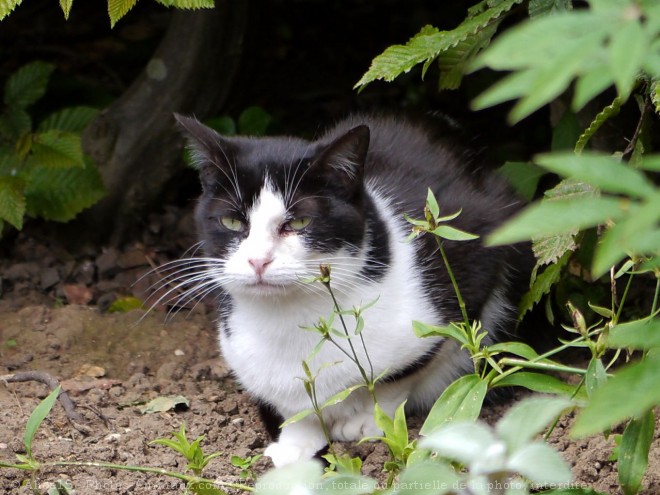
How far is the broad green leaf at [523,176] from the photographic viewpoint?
9.73 feet

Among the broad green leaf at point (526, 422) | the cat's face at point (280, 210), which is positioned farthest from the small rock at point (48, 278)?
the broad green leaf at point (526, 422)

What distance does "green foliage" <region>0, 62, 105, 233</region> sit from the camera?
3.22 metres

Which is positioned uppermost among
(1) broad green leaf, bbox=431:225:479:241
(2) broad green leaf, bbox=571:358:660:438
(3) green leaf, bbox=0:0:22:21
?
(3) green leaf, bbox=0:0:22:21

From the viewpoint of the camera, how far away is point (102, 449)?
7.37 feet

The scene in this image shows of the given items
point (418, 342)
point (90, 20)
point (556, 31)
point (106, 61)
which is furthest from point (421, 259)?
point (90, 20)

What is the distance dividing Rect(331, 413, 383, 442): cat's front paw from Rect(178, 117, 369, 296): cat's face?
1.42 feet

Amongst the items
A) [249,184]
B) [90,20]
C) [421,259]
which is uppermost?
[90,20]

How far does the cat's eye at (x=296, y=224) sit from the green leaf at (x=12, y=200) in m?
1.31

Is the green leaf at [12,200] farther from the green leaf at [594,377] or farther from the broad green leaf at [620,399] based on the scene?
the broad green leaf at [620,399]

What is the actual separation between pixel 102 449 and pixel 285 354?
0.51 meters

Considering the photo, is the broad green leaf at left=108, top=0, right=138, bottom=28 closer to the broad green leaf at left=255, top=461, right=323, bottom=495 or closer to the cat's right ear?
the cat's right ear

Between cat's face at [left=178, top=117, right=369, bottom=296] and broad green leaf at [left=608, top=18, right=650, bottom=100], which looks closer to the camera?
broad green leaf at [left=608, top=18, right=650, bottom=100]

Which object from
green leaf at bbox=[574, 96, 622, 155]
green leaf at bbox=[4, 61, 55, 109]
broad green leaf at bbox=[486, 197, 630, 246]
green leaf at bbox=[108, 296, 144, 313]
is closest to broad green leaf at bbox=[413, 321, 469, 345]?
green leaf at bbox=[574, 96, 622, 155]

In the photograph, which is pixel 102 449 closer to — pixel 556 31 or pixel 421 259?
pixel 421 259
